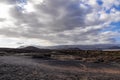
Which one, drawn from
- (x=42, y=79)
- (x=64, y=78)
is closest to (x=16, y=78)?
(x=42, y=79)

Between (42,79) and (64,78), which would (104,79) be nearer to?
(64,78)

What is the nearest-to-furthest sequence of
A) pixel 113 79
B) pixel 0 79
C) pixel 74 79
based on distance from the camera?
1. pixel 0 79
2. pixel 74 79
3. pixel 113 79

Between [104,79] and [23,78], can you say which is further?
[104,79]

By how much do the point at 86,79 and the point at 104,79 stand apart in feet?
8.48

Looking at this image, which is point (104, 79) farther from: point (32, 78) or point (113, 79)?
point (32, 78)

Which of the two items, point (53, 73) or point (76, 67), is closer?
point (53, 73)

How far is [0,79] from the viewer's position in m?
21.3

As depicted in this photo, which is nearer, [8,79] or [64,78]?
[8,79]

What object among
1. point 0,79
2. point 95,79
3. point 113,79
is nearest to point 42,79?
point 0,79

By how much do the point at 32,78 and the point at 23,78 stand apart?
107cm

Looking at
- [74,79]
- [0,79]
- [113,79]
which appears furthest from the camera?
[113,79]

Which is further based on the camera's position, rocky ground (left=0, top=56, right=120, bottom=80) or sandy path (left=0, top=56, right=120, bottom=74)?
sandy path (left=0, top=56, right=120, bottom=74)

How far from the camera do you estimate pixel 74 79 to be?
23.1m

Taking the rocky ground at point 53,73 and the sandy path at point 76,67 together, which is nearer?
the rocky ground at point 53,73
